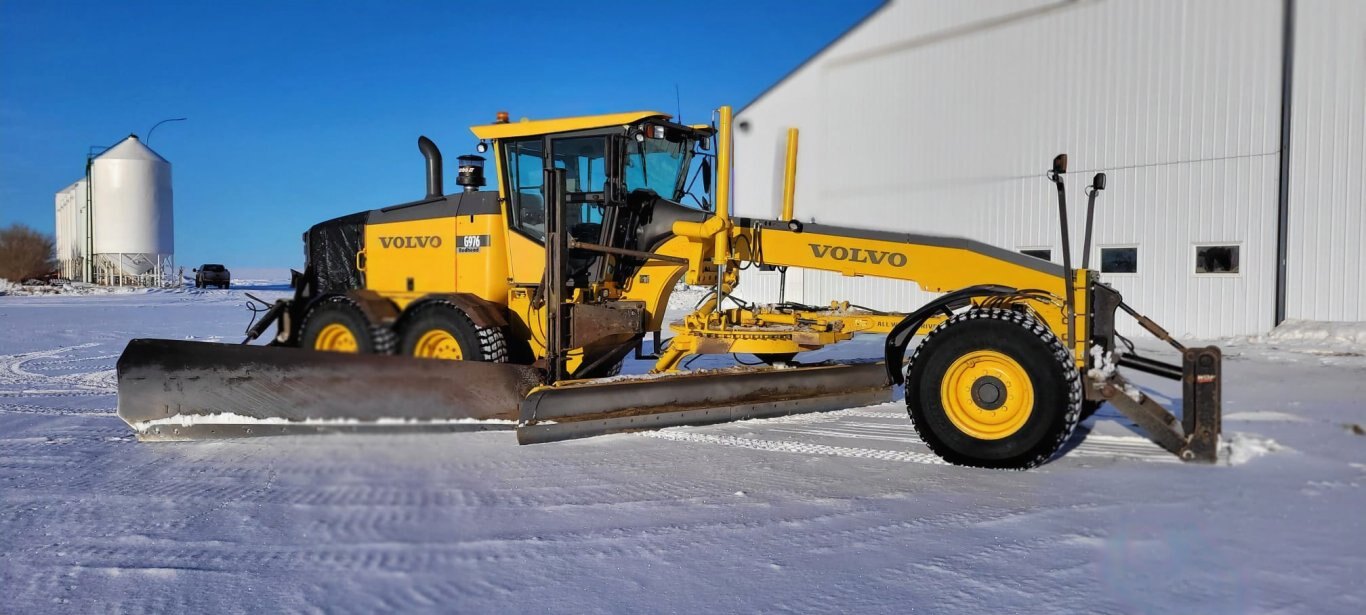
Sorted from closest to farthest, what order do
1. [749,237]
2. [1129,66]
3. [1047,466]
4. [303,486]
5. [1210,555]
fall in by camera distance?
1. [303,486]
2. [1210,555]
3. [1047,466]
4. [749,237]
5. [1129,66]

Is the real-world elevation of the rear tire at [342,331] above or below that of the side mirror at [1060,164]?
below

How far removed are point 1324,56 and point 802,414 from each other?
1196cm

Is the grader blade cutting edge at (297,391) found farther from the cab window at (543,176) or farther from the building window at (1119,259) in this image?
the building window at (1119,259)

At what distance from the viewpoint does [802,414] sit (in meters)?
6.93

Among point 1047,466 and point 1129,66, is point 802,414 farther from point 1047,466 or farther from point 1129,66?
point 1129,66

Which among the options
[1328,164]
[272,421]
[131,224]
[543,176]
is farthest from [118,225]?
[1328,164]

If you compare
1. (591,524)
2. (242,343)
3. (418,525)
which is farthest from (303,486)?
(591,524)

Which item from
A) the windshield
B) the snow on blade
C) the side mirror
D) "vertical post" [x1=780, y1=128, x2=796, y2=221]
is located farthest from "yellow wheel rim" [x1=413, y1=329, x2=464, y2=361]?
"vertical post" [x1=780, y1=128, x2=796, y2=221]

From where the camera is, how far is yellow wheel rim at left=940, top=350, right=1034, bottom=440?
5.00m

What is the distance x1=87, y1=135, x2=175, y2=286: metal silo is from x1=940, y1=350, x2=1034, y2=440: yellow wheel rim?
168 inches

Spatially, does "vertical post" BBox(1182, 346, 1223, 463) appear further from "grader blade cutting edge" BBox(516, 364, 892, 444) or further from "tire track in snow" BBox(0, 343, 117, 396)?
"tire track in snow" BBox(0, 343, 117, 396)

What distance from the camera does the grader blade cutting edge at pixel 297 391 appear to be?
8.61 ft

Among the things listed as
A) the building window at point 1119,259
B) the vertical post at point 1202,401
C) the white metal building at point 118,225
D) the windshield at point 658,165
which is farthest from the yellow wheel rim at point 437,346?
the building window at point 1119,259

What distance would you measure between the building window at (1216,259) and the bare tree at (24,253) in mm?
15703
